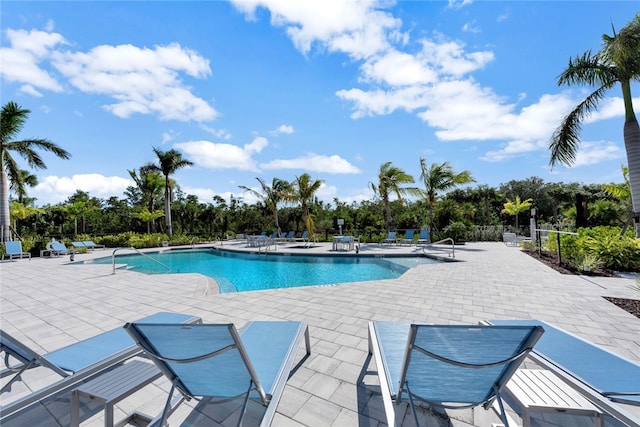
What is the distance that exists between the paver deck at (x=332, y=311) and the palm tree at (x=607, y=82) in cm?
456

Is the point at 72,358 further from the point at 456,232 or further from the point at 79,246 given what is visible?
the point at 79,246

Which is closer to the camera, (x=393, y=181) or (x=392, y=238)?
(x=392, y=238)

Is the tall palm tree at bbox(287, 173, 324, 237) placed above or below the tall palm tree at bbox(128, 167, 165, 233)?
below

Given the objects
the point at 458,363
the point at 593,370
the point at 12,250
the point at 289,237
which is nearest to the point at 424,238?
the point at 289,237

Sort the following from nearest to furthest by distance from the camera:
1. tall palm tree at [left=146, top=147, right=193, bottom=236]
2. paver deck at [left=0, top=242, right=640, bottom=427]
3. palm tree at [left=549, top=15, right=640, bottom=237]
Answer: paver deck at [left=0, top=242, right=640, bottom=427] → palm tree at [left=549, top=15, right=640, bottom=237] → tall palm tree at [left=146, top=147, right=193, bottom=236]

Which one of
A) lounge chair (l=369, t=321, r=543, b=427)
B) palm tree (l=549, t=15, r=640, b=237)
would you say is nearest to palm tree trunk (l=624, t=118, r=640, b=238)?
palm tree (l=549, t=15, r=640, b=237)

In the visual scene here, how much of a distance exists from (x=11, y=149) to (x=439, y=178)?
2114 cm

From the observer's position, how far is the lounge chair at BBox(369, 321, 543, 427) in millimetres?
1291

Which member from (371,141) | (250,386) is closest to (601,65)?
(371,141)

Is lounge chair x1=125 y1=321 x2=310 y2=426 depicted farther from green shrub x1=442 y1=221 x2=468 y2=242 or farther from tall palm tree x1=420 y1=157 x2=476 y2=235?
green shrub x1=442 y1=221 x2=468 y2=242

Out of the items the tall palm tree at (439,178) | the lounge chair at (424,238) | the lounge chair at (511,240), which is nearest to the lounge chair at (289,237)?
the lounge chair at (424,238)

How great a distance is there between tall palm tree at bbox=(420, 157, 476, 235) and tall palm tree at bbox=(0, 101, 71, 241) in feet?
63.4

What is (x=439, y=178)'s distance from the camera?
48.5ft

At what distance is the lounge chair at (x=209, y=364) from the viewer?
136 centimetres
